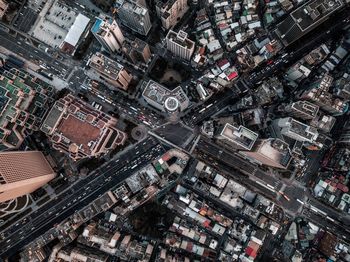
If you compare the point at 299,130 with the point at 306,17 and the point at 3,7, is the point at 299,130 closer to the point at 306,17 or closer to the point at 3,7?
the point at 306,17

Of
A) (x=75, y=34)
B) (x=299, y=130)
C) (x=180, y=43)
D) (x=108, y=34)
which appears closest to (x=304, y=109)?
(x=299, y=130)

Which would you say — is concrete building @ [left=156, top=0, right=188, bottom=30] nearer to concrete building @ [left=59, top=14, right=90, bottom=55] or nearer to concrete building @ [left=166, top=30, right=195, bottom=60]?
concrete building @ [left=166, top=30, right=195, bottom=60]

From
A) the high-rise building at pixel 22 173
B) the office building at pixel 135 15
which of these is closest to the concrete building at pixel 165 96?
the office building at pixel 135 15

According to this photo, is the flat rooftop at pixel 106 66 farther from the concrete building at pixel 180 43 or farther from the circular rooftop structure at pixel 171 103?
the circular rooftop structure at pixel 171 103

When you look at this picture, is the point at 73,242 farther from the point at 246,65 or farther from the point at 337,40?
the point at 337,40

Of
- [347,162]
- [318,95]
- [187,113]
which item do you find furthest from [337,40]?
[187,113]
